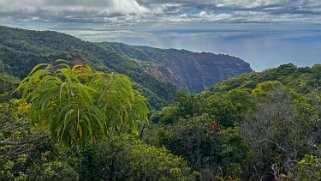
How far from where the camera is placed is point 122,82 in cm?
301

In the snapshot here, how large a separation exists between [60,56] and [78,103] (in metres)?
93.5

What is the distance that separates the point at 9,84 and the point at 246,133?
24.6 m

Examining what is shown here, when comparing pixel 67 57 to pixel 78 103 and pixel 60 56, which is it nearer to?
pixel 60 56

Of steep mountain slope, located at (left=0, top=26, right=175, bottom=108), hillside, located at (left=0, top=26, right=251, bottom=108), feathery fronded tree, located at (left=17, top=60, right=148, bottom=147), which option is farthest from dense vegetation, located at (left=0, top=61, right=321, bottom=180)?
hillside, located at (left=0, top=26, right=251, bottom=108)

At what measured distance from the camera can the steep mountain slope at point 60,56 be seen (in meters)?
84.3

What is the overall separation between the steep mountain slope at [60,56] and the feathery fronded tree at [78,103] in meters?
62.3

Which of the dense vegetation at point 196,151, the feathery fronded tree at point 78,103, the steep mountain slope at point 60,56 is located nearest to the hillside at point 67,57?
the steep mountain slope at point 60,56

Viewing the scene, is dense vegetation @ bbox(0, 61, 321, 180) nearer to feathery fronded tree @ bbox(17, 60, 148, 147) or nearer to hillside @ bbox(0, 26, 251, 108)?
feathery fronded tree @ bbox(17, 60, 148, 147)

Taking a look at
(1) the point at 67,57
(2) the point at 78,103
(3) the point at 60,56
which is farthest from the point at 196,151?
(3) the point at 60,56

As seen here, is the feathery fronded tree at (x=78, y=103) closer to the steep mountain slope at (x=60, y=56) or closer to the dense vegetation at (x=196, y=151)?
the dense vegetation at (x=196, y=151)

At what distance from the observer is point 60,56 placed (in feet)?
302

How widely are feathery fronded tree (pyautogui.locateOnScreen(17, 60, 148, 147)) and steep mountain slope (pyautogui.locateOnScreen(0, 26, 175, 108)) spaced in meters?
62.3

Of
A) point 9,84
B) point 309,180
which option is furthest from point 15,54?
point 309,180

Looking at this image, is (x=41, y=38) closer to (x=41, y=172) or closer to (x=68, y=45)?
(x=68, y=45)
